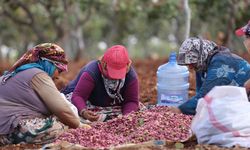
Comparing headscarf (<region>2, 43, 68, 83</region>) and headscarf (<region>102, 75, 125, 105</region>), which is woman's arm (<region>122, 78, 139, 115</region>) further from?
headscarf (<region>2, 43, 68, 83</region>)

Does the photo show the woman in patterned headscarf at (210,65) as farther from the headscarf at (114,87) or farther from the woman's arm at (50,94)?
the woman's arm at (50,94)

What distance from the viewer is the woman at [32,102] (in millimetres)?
5469

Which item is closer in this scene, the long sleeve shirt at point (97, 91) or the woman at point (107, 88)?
the woman at point (107, 88)

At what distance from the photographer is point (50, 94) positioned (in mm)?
5445

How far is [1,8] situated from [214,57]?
11.9m

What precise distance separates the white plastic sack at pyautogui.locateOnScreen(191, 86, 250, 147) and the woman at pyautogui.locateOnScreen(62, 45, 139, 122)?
145 centimetres

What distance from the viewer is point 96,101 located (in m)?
6.69

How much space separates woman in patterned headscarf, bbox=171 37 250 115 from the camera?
18.7 ft

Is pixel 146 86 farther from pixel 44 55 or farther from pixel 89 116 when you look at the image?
pixel 44 55

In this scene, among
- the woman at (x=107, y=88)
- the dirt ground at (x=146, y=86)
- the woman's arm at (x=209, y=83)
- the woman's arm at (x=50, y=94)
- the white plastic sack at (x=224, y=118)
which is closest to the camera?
the white plastic sack at (x=224, y=118)

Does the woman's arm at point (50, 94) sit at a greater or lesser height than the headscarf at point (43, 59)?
lesser

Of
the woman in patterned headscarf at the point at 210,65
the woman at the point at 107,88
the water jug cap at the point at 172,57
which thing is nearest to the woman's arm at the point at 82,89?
the woman at the point at 107,88

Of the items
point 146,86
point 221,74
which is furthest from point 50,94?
point 146,86

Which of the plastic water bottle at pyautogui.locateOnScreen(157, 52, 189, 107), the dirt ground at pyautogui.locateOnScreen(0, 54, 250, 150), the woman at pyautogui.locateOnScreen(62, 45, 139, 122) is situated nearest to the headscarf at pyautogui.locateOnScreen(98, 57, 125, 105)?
the woman at pyautogui.locateOnScreen(62, 45, 139, 122)
